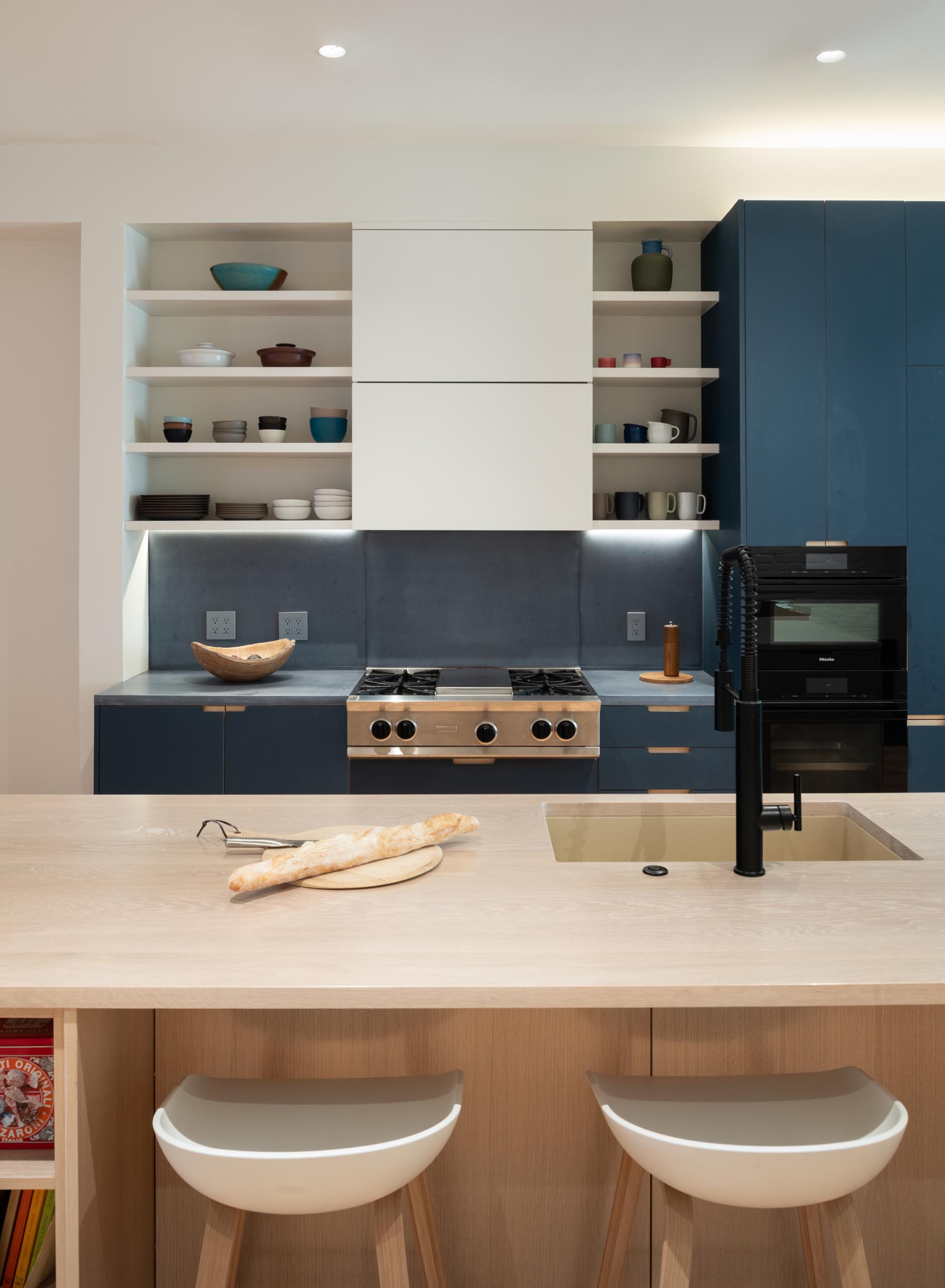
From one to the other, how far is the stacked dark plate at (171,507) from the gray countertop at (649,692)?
1627 millimetres

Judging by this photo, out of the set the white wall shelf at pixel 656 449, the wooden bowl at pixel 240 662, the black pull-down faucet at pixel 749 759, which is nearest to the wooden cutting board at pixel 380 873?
the black pull-down faucet at pixel 749 759

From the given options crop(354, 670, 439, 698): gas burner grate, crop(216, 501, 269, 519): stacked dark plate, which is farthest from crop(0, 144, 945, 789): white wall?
crop(354, 670, 439, 698): gas burner grate

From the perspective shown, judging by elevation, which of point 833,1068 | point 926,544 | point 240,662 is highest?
point 926,544

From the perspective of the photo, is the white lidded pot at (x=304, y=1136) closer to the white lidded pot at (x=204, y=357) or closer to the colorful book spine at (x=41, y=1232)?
Result: the colorful book spine at (x=41, y=1232)

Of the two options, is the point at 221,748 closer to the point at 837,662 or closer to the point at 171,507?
the point at 171,507

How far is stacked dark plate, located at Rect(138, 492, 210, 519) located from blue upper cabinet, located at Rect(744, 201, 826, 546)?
2.03 meters

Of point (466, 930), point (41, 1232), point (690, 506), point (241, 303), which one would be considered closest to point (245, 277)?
point (241, 303)

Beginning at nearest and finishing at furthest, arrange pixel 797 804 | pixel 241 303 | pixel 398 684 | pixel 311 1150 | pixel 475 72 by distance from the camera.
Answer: pixel 311 1150
pixel 797 804
pixel 475 72
pixel 398 684
pixel 241 303

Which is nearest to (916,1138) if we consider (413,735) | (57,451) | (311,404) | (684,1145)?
(684,1145)

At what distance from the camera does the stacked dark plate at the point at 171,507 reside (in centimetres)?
394

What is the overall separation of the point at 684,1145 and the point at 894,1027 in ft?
1.95

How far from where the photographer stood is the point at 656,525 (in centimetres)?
393

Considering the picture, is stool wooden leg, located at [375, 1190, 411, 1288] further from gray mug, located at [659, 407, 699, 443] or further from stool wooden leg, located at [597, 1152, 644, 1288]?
gray mug, located at [659, 407, 699, 443]

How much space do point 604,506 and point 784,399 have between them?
768 millimetres
